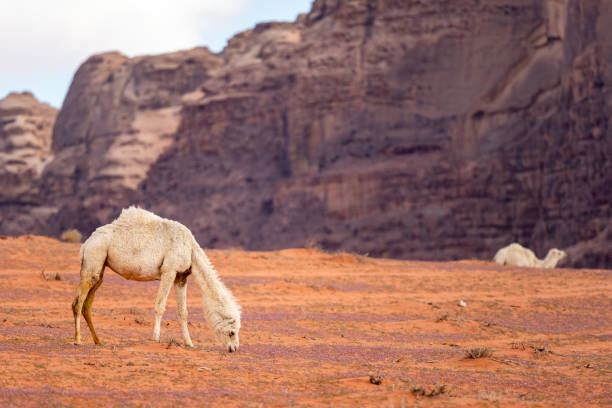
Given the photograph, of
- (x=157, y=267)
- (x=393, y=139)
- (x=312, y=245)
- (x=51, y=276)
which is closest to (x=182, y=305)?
(x=157, y=267)

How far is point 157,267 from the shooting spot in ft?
42.5

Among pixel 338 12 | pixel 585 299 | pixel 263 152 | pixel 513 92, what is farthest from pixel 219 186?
pixel 585 299

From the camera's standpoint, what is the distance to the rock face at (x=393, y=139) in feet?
172

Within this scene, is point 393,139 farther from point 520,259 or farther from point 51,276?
point 51,276

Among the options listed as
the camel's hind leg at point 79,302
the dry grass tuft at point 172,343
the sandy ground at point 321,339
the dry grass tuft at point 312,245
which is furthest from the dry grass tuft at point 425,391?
the dry grass tuft at point 312,245

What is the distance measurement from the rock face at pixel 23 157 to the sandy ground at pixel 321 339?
6897 cm

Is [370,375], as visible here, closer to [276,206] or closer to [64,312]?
[64,312]

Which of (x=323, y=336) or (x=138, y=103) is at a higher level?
(x=138, y=103)

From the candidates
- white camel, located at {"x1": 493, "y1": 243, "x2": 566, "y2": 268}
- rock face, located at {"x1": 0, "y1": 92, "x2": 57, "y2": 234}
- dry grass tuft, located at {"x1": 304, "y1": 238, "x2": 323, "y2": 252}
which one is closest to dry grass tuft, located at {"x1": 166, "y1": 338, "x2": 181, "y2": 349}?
dry grass tuft, located at {"x1": 304, "y1": 238, "x2": 323, "y2": 252}

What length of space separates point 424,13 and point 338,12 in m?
8.98

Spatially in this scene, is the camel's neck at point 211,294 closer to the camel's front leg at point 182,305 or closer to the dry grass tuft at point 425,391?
the camel's front leg at point 182,305

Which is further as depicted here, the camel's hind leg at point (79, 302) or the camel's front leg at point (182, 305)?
the camel's front leg at point (182, 305)

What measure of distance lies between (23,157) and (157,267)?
99.8 m

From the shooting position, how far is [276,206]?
70938 millimetres
